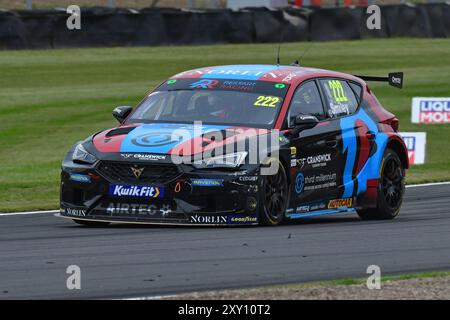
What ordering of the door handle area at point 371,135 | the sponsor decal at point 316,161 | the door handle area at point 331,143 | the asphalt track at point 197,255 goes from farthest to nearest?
1. the door handle area at point 371,135
2. the door handle area at point 331,143
3. the sponsor decal at point 316,161
4. the asphalt track at point 197,255

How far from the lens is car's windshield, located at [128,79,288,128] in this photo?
1180 centimetres

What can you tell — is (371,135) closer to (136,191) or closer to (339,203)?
(339,203)

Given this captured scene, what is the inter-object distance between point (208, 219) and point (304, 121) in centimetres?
143

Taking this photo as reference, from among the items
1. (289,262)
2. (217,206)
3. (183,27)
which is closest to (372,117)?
(217,206)

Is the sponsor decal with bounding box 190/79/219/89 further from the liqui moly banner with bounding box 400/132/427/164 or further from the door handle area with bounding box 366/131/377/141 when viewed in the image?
the liqui moly banner with bounding box 400/132/427/164

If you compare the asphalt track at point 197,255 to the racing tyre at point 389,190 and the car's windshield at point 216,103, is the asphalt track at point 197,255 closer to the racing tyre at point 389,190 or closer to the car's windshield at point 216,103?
the racing tyre at point 389,190

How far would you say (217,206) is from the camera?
10.9 meters

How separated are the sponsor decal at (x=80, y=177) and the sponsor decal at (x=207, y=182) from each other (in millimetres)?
968

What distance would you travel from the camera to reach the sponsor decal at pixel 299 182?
11570mm

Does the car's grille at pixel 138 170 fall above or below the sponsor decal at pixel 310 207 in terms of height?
above

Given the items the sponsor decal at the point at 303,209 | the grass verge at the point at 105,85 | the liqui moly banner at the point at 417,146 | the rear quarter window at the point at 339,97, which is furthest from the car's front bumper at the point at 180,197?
the liqui moly banner at the point at 417,146

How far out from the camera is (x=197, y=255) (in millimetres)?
9297

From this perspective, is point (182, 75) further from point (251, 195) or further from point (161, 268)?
point (161, 268)
